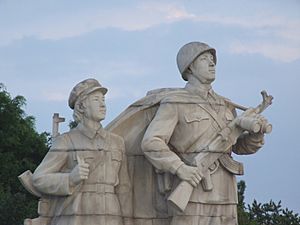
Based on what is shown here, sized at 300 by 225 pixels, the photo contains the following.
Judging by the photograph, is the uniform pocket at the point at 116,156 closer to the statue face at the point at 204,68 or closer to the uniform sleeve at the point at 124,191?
the uniform sleeve at the point at 124,191

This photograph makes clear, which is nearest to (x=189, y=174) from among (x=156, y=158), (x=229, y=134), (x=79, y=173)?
(x=156, y=158)

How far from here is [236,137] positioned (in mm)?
10016

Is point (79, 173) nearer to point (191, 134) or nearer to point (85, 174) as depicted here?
point (85, 174)

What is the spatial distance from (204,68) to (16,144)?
1692cm

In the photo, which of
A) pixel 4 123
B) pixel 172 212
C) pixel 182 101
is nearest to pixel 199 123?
pixel 182 101

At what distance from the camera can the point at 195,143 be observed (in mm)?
9969

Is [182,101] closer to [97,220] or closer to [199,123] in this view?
[199,123]

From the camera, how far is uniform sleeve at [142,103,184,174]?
31.6 ft

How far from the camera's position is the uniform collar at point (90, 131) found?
32.8 feet

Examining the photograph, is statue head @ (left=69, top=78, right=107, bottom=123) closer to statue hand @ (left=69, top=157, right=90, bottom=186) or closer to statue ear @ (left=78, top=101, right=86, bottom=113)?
statue ear @ (left=78, top=101, right=86, bottom=113)

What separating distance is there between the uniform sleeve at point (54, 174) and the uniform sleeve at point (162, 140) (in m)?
0.91

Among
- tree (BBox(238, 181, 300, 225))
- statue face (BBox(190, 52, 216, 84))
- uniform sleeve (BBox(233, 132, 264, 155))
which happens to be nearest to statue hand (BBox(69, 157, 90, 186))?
statue face (BBox(190, 52, 216, 84))

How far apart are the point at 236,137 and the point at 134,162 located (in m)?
1.21

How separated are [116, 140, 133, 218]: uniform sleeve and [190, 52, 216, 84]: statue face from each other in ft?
3.81
